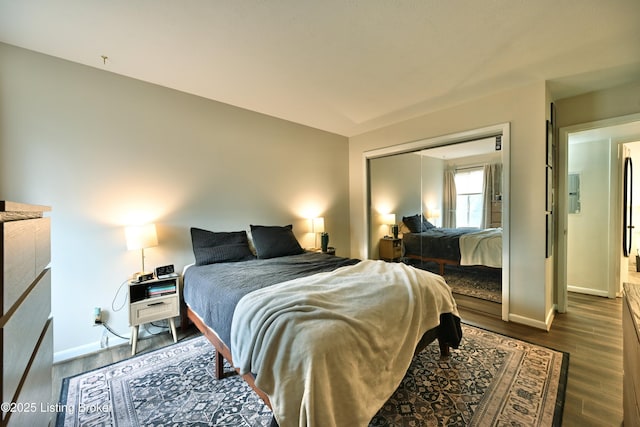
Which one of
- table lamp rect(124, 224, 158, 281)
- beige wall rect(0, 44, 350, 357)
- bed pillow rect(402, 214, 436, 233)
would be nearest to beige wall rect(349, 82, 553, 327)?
bed pillow rect(402, 214, 436, 233)

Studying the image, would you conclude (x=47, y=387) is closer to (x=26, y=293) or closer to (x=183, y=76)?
(x=26, y=293)

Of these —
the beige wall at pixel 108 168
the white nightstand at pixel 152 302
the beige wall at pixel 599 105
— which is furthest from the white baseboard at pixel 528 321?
the white nightstand at pixel 152 302

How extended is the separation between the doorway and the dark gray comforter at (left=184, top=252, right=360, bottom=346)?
9.38 feet

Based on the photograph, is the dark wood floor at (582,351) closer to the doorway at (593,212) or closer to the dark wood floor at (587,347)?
the dark wood floor at (587,347)

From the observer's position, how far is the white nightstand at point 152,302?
2.30 meters

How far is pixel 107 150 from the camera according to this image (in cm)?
246

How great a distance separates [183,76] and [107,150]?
1.04 metres

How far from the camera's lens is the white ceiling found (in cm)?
169

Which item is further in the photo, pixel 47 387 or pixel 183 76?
pixel 183 76

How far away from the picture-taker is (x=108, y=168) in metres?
2.47

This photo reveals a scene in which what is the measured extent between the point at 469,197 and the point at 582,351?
1996 millimetres

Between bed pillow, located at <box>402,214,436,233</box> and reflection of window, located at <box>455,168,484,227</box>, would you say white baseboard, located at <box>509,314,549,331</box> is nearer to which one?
reflection of window, located at <box>455,168,484,227</box>

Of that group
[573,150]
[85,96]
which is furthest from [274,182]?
[573,150]

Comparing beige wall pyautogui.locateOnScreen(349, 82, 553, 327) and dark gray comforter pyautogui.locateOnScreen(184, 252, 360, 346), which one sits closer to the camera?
dark gray comforter pyautogui.locateOnScreen(184, 252, 360, 346)
